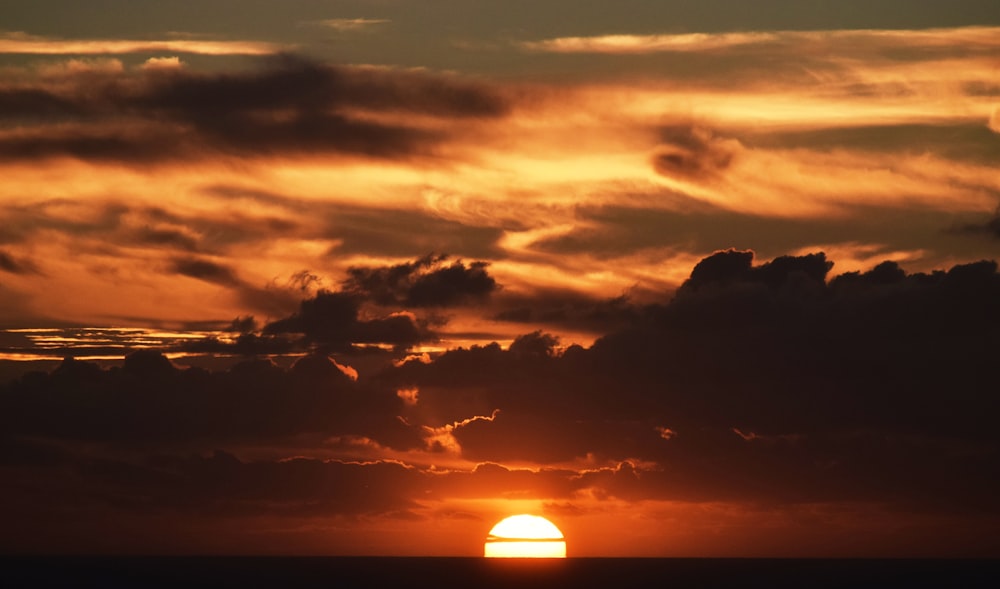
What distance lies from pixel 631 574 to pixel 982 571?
52674mm

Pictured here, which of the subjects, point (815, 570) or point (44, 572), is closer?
point (44, 572)

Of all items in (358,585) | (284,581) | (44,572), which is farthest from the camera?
(44,572)

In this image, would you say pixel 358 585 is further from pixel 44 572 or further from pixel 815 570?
pixel 815 570

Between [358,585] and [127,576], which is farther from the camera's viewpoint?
[127,576]

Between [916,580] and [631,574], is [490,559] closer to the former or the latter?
[631,574]

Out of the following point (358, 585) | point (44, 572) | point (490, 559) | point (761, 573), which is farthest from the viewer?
point (490, 559)

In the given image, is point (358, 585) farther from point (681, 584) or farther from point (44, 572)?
point (44, 572)

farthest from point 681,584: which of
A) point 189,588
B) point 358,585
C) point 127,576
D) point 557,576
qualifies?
point 127,576

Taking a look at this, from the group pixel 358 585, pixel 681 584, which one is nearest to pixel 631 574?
pixel 681 584

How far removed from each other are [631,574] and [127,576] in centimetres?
6070

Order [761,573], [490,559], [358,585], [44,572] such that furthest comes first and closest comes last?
[490,559], [761,573], [44,572], [358,585]

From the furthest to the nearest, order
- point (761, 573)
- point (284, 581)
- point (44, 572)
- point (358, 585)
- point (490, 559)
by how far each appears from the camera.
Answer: point (490, 559), point (761, 573), point (44, 572), point (284, 581), point (358, 585)

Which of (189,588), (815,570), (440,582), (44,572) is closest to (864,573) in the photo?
(815,570)

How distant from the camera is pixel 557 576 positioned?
138 m
